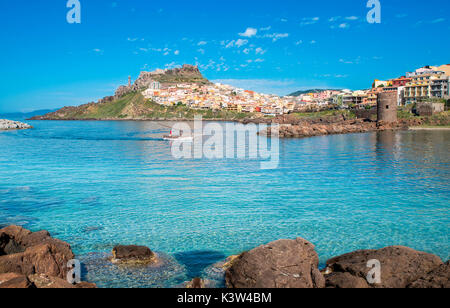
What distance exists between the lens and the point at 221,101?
14550cm

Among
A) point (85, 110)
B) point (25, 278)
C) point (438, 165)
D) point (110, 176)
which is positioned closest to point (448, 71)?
point (438, 165)

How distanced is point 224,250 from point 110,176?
39.2ft

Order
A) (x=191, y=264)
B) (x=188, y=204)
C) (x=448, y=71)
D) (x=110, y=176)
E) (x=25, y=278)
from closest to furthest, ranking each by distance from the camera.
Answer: (x=25, y=278) → (x=191, y=264) → (x=188, y=204) → (x=110, y=176) → (x=448, y=71)

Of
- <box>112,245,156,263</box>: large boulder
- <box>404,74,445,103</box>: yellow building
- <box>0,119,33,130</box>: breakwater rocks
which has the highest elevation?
<box>404,74,445,103</box>: yellow building

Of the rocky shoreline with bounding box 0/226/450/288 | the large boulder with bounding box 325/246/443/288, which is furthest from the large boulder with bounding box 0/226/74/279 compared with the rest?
the large boulder with bounding box 325/246/443/288

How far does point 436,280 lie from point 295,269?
210 centimetres

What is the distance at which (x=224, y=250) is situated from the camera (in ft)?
27.7

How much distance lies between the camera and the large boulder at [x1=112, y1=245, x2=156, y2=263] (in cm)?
762

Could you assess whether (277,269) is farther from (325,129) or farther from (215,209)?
(325,129)

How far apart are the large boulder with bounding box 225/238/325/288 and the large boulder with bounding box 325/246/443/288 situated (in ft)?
1.18

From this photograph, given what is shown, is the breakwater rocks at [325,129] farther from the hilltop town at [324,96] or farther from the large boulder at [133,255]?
the large boulder at [133,255]

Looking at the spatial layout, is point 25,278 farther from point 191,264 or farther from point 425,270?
point 425,270

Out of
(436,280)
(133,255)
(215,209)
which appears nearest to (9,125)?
(215,209)

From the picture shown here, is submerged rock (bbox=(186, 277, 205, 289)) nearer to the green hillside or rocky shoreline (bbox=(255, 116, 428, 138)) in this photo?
rocky shoreline (bbox=(255, 116, 428, 138))
